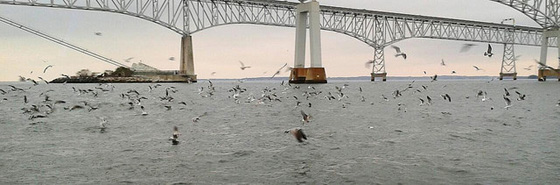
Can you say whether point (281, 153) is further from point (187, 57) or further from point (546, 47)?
point (546, 47)

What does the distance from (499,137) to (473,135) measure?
3.56 ft

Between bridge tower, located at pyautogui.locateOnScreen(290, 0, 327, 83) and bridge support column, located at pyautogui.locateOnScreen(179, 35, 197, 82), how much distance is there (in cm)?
2682

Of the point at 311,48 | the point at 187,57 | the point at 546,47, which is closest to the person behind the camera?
the point at 311,48

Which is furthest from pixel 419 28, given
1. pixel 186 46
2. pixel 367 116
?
pixel 367 116

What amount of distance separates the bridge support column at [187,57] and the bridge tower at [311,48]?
88.0ft

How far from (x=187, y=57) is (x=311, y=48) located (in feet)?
118

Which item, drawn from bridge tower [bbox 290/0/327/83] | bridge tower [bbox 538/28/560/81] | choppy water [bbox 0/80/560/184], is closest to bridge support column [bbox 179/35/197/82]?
bridge tower [bbox 290/0/327/83]

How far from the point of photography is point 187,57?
11138cm

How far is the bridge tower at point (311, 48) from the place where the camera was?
84500mm

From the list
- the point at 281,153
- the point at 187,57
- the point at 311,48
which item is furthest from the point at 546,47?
the point at 281,153

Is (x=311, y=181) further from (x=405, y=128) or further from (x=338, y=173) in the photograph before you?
(x=405, y=128)

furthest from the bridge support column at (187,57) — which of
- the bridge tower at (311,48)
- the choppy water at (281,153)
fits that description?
the choppy water at (281,153)

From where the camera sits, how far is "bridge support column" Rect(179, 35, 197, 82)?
10875cm

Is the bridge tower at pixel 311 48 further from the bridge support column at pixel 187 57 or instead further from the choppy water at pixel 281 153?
the choppy water at pixel 281 153
